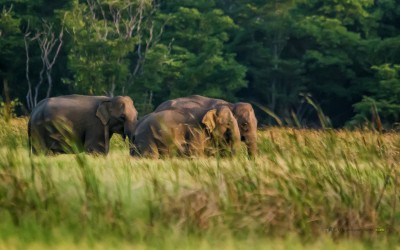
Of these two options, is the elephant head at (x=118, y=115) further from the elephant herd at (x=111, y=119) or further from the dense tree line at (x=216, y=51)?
the dense tree line at (x=216, y=51)

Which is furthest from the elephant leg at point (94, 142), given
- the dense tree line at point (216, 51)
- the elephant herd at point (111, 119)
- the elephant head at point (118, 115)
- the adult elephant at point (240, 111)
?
the dense tree line at point (216, 51)

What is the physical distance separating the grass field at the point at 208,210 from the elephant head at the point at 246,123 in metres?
7.79

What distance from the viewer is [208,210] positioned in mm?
5941

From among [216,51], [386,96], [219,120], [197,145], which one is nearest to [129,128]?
[219,120]

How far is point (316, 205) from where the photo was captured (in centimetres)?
613

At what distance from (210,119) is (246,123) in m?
1.46

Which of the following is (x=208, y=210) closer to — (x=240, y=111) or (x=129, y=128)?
(x=129, y=128)

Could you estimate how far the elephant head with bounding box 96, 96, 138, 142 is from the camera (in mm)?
14648

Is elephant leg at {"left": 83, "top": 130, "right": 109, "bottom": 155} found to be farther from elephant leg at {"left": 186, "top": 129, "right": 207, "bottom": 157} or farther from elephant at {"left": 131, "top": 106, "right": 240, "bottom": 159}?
elephant leg at {"left": 186, "top": 129, "right": 207, "bottom": 157}

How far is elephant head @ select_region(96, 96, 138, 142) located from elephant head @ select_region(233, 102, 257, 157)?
181 centimetres

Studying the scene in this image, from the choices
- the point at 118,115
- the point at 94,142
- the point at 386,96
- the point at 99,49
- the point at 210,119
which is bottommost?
the point at 386,96

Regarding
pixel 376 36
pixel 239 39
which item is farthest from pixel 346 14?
pixel 239 39

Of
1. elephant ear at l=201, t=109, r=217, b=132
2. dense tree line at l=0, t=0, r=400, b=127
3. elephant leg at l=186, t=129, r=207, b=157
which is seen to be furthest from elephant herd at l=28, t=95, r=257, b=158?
dense tree line at l=0, t=0, r=400, b=127

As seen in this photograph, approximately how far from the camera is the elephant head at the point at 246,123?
47.6ft
